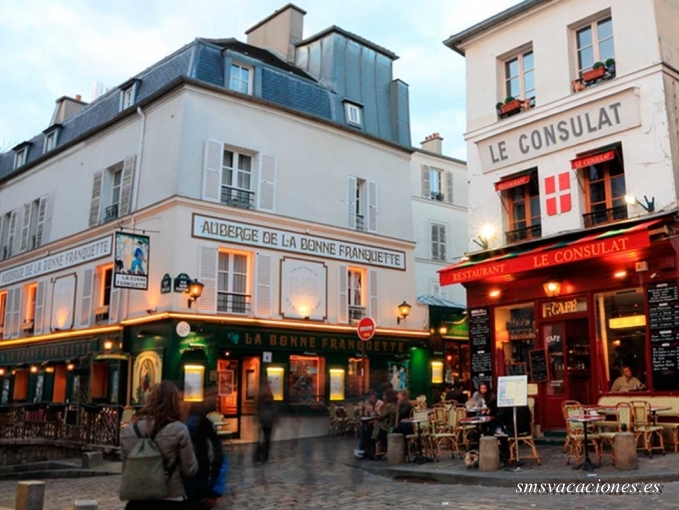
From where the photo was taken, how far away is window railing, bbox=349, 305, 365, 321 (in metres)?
20.3

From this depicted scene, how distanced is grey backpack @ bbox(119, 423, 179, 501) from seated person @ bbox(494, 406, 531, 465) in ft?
22.8

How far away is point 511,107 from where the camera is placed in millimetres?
14977

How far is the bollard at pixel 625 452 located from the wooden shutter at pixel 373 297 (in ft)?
38.3

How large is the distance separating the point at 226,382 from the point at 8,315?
10331mm

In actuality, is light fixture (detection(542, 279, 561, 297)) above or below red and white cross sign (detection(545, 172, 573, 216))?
below

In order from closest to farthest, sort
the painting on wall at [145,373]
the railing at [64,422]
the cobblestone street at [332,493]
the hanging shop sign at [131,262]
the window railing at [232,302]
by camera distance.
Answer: the cobblestone street at [332,493], the railing at [64,422], the hanging shop sign at [131,262], the painting on wall at [145,373], the window railing at [232,302]

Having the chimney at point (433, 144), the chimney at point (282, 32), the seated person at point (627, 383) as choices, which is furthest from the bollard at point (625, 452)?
the chimney at point (433, 144)

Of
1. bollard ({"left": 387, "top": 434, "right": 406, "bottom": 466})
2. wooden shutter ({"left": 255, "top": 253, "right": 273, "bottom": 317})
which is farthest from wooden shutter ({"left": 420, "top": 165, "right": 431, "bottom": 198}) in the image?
bollard ({"left": 387, "top": 434, "right": 406, "bottom": 466})

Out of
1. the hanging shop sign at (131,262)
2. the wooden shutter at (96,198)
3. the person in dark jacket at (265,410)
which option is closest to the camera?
the person in dark jacket at (265,410)

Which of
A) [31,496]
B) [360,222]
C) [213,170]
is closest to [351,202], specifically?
[360,222]

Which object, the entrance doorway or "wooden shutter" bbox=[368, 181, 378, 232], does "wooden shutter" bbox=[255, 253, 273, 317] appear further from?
the entrance doorway

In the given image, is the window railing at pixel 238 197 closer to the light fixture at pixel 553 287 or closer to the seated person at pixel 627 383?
the light fixture at pixel 553 287

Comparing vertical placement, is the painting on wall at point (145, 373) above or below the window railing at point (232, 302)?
below

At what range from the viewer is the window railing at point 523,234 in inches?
564
